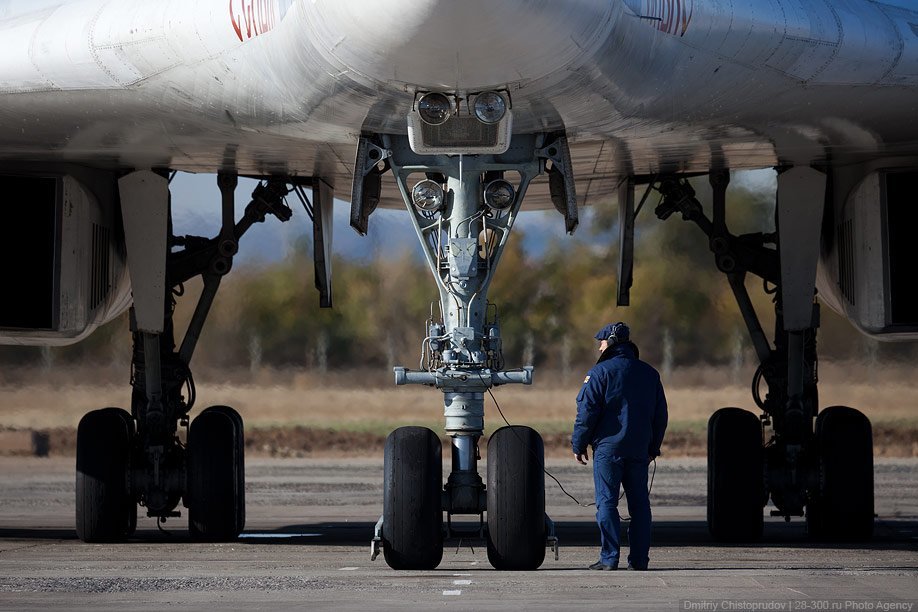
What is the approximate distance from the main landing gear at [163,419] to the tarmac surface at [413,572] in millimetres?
272

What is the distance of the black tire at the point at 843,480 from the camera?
1033 cm

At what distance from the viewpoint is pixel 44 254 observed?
10297 millimetres

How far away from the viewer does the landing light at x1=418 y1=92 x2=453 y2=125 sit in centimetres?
721

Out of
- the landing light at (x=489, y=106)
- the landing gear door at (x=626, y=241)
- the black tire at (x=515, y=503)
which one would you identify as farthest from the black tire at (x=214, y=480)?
the landing light at (x=489, y=106)

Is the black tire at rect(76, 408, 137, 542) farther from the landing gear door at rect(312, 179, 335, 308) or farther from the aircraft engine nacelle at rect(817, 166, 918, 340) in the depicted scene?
the aircraft engine nacelle at rect(817, 166, 918, 340)

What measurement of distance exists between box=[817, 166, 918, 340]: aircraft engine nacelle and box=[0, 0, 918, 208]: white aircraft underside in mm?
351

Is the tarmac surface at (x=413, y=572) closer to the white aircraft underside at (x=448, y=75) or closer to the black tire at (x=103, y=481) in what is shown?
the black tire at (x=103, y=481)

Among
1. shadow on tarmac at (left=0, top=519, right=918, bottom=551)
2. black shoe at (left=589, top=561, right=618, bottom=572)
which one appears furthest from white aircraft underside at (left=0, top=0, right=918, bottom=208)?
shadow on tarmac at (left=0, top=519, right=918, bottom=551)

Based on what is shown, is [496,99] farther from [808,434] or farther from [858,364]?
[858,364]

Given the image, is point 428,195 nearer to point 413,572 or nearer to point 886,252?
point 413,572

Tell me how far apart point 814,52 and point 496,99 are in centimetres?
188

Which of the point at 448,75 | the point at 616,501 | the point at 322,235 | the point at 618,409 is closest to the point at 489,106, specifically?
the point at 448,75

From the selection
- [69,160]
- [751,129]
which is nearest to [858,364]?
[751,129]

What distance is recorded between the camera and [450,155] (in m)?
7.86
